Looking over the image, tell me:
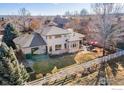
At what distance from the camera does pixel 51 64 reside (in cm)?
210

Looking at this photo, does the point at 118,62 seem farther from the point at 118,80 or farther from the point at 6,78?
the point at 6,78

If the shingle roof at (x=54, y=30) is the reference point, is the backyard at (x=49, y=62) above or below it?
below

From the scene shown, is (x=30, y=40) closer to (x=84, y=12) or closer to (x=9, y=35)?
(x=9, y=35)

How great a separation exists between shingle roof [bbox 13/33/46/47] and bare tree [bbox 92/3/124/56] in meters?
0.45

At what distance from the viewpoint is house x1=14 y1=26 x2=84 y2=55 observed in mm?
2105

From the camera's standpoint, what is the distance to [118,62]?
6.81ft

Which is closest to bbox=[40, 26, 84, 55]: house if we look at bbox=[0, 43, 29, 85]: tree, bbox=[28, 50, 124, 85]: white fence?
bbox=[28, 50, 124, 85]: white fence

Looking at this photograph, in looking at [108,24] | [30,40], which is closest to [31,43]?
[30,40]

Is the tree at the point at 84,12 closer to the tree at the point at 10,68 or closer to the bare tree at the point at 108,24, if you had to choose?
the bare tree at the point at 108,24

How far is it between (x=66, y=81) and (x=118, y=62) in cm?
41

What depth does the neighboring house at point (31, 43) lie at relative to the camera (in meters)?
2.11

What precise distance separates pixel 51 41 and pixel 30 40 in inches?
6.3

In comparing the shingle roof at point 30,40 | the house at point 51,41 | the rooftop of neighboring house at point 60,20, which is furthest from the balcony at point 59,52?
the rooftop of neighboring house at point 60,20

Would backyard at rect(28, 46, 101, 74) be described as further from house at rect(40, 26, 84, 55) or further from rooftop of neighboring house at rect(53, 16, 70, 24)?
rooftop of neighboring house at rect(53, 16, 70, 24)
